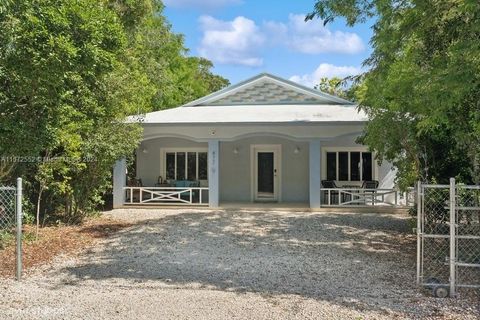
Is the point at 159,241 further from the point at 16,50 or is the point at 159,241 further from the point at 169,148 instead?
the point at 169,148

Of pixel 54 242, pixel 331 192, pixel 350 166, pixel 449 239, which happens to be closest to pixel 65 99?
pixel 54 242

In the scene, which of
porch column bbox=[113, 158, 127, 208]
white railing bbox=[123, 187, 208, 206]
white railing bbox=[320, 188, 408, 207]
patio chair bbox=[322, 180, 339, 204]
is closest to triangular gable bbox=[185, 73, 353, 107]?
patio chair bbox=[322, 180, 339, 204]

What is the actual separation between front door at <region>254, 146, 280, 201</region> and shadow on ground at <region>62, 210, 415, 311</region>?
471 centimetres

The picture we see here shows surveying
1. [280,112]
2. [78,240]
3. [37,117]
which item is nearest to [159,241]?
[78,240]

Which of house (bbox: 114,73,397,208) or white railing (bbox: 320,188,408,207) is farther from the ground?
house (bbox: 114,73,397,208)

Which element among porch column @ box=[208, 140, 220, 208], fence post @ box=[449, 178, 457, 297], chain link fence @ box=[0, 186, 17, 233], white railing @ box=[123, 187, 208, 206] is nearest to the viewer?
fence post @ box=[449, 178, 457, 297]

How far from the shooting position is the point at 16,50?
8984 mm

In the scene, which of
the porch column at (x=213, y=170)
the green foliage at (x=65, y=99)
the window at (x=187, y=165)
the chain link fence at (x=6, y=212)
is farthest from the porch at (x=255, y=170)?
the chain link fence at (x=6, y=212)

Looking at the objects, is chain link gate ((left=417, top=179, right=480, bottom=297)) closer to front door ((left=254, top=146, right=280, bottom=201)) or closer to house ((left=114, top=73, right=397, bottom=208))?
house ((left=114, top=73, right=397, bottom=208))

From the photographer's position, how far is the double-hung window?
20.1 m

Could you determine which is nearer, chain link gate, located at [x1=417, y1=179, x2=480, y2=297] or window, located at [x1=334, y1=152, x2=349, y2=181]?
chain link gate, located at [x1=417, y1=179, x2=480, y2=297]

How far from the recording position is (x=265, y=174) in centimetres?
1947

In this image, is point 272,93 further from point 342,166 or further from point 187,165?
point 187,165

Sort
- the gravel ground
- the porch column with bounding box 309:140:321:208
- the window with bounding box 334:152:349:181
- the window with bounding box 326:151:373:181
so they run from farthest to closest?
the window with bounding box 334:152:349:181 → the window with bounding box 326:151:373:181 → the porch column with bounding box 309:140:321:208 → the gravel ground
